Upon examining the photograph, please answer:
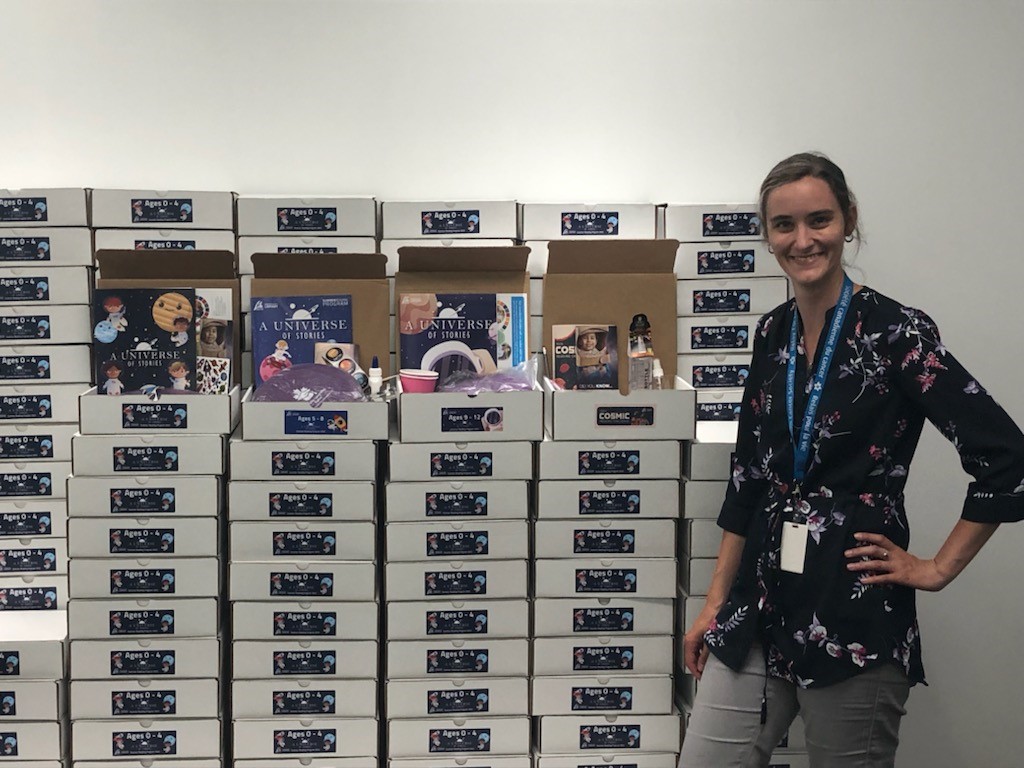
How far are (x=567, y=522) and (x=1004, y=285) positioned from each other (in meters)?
1.45

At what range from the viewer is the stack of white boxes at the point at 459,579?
2299mm

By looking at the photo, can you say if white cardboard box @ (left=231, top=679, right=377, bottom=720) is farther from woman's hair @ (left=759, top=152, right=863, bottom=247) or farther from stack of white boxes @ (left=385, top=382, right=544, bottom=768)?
woman's hair @ (left=759, top=152, right=863, bottom=247)

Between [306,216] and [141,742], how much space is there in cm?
132

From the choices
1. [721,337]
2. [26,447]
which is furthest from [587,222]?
[26,447]

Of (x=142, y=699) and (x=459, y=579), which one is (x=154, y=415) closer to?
(x=142, y=699)

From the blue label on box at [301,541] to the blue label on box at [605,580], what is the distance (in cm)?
59

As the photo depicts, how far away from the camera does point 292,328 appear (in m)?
2.44

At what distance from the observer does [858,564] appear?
5.34ft

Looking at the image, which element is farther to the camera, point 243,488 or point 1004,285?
point 1004,285

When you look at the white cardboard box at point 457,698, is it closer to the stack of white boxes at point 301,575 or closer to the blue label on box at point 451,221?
the stack of white boxes at point 301,575

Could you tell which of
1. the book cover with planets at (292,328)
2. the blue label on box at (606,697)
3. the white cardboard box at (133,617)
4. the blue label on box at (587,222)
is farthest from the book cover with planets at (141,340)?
the blue label on box at (606,697)

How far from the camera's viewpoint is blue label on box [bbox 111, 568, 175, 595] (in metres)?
2.31

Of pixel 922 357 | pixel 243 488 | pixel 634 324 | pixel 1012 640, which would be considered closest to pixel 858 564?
pixel 922 357

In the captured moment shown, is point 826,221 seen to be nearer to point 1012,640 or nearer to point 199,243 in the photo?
point 199,243
